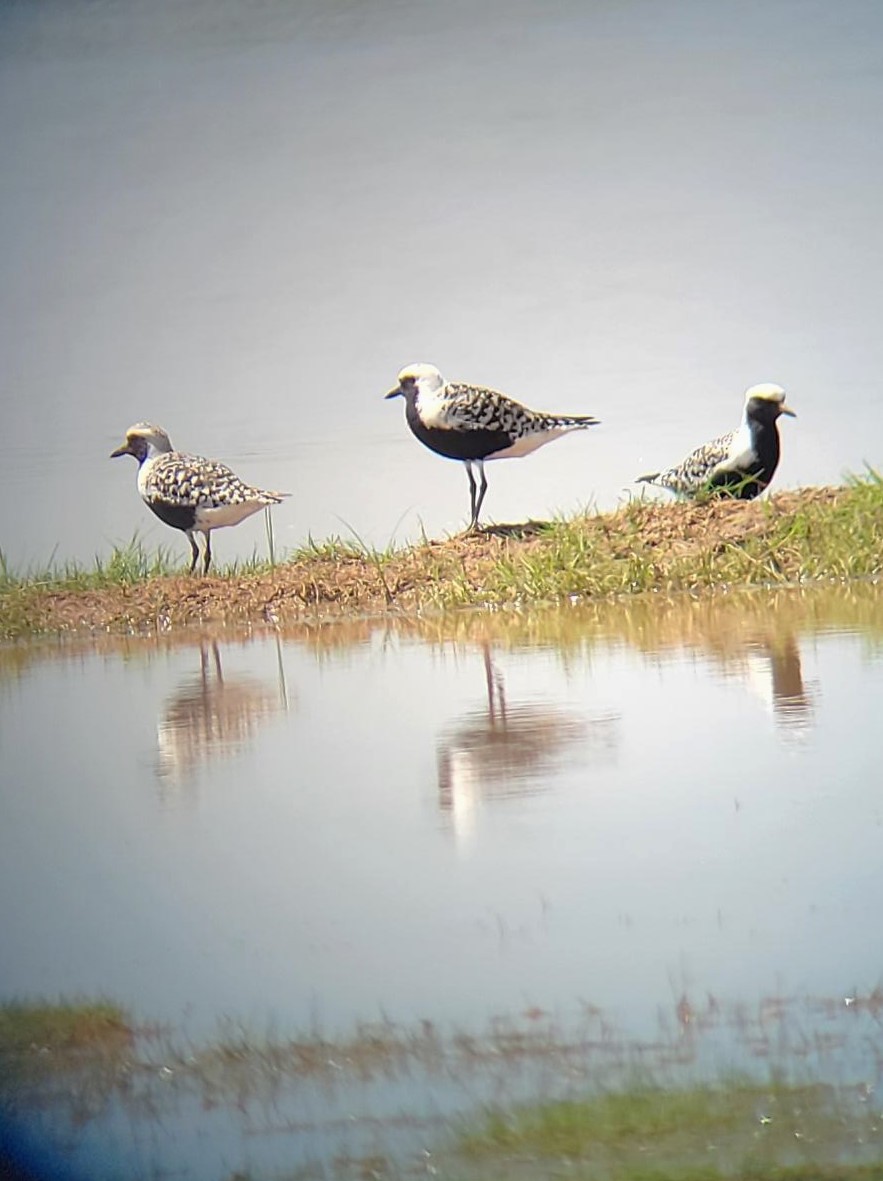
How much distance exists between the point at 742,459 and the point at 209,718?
150 centimetres

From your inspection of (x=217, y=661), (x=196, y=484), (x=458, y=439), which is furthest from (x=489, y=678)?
(x=196, y=484)

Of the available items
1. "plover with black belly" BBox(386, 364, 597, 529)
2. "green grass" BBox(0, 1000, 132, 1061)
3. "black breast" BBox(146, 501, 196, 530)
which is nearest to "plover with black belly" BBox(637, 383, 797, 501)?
"plover with black belly" BBox(386, 364, 597, 529)

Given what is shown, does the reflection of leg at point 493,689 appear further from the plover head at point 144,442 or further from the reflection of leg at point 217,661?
the plover head at point 144,442

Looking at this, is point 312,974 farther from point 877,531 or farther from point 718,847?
point 877,531

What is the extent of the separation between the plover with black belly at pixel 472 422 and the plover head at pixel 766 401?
0.37 m

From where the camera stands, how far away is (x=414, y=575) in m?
3.99

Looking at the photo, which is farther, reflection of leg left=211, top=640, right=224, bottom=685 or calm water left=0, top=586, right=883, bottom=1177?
reflection of leg left=211, top=640, right=224, bottom=685

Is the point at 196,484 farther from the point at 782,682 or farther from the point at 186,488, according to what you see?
the point at 782,682

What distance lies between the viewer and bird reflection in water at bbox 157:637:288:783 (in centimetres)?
314

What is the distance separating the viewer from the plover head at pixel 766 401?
3746mm

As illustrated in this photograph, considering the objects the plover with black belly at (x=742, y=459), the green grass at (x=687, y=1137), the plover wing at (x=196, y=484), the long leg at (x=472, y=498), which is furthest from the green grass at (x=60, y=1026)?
the plover with black belly at (x=742, y=459)

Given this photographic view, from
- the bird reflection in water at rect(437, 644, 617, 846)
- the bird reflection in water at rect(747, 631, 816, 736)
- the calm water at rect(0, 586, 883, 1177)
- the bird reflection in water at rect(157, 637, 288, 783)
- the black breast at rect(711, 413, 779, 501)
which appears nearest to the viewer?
the calm water at rect(0, 586, 883, 1177)

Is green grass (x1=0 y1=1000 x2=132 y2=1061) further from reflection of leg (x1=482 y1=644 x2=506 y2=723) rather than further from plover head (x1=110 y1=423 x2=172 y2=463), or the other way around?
plover head (x1=110 y1=423 x2=172 y2=463)

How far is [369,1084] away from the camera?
2322 mm
